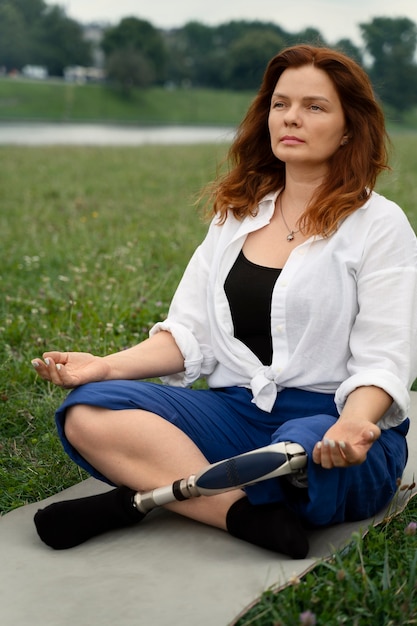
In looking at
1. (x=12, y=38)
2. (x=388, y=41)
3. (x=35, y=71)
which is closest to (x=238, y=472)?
(x=388, y=41)

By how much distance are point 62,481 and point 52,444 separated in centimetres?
32

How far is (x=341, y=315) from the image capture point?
2725 mm

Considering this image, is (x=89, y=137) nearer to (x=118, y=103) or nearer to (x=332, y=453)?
(x=332, y=453)

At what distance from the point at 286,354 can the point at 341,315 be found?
196 millimetres

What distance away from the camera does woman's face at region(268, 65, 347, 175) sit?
280 cm

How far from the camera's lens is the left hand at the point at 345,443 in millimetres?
2354

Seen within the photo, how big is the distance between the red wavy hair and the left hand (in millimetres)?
598

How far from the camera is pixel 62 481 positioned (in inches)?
131

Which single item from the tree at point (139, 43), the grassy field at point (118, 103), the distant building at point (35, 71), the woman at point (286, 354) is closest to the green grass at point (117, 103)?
the grassy field at point (118, 103)

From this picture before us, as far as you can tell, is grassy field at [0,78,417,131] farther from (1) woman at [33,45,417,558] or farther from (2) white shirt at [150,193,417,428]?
(2) white shirt at [150,193,417,428]

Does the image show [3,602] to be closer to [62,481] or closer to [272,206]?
[62,481]

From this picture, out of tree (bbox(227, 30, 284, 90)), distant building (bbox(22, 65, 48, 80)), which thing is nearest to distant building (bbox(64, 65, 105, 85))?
distant building (bbox(22, 65, 48, 80))

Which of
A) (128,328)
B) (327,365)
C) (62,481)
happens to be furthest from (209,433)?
(128,328)

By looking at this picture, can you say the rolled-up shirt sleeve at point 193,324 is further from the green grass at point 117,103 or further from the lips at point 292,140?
the green grass at point 117,103
